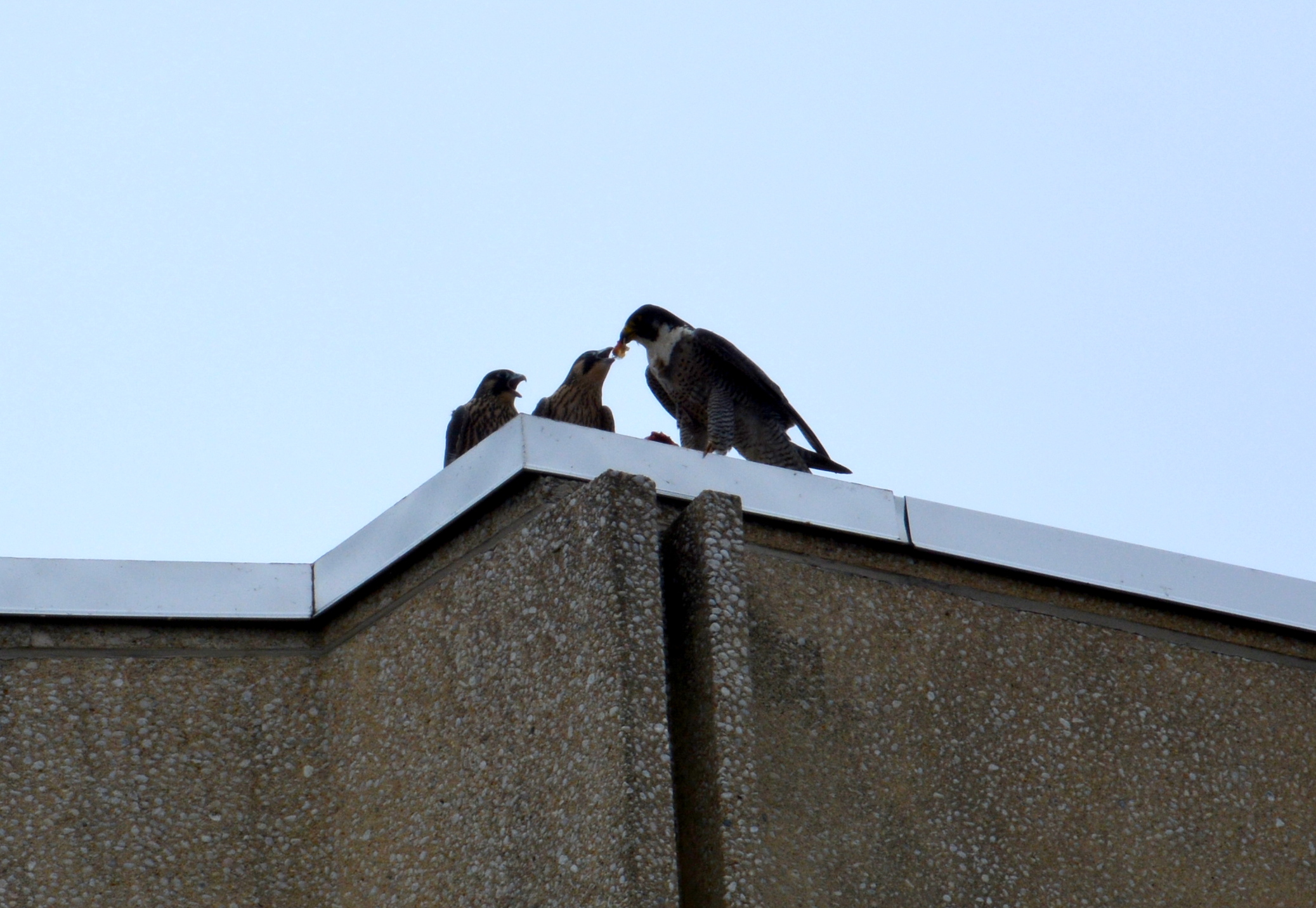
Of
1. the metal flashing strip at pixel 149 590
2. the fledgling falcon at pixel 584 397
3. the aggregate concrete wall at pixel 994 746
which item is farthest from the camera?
the fledgling falcon at pixel 584 397

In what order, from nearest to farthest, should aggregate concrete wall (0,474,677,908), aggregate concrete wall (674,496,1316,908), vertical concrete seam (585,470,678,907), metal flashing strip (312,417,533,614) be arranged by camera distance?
vertical concrete seam (585,470,678,907), aggregate concrete wall (0,474,677,908), aggregate concrete wall (674,496,1316,908), metal flashing strip (312,417,533,614)

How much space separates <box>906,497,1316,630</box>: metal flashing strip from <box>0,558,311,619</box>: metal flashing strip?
1.16m

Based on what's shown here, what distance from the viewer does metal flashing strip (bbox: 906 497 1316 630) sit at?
291 cm

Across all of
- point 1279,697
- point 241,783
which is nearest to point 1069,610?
point 1279,697

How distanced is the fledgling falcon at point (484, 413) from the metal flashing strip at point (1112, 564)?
2712 millimetres

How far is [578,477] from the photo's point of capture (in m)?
2.59

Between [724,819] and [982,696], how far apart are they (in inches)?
28.2

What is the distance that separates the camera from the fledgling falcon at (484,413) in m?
5.57

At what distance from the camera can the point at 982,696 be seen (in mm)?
2811

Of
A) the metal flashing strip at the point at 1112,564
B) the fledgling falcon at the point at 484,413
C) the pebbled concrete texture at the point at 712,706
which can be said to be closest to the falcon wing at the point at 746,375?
the fledgling falcon at the point at 484,413

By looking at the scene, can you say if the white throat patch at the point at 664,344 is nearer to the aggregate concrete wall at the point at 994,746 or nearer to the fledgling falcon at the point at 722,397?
the fledgling falcon at the point at 722,397

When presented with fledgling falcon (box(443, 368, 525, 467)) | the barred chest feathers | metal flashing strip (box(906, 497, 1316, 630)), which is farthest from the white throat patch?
metal flashing strip (box(906, 497, 1316, 630))

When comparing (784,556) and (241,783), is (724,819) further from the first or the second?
(241,783)

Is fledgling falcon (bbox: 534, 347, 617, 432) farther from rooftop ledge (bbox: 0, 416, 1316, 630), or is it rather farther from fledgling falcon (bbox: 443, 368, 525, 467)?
rooftop ledge (bbox: 0, 416, 1316, 630)
